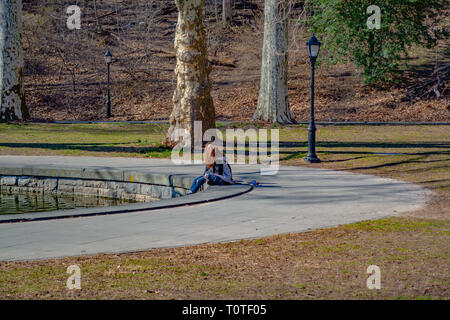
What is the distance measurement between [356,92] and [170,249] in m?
27.9

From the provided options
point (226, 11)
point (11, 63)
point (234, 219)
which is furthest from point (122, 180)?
point (226, 11)

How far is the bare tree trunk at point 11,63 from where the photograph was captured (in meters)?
29.7

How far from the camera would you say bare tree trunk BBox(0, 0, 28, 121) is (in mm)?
29719

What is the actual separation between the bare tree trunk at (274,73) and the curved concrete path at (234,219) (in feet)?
43.6

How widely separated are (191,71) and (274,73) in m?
9.01

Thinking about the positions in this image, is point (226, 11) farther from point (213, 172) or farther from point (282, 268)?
point (282, 268)

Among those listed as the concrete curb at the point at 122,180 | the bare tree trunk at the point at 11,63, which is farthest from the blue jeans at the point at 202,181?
the bare tree trunk at the point at 11,63

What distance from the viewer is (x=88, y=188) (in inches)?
581

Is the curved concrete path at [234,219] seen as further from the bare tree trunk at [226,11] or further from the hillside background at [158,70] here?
the bare tree trunk at [226,11]

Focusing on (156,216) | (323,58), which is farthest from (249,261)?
(323,58)

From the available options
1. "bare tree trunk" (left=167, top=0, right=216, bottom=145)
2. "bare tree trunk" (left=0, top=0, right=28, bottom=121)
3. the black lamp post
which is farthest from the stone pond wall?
"bare tree trunk" (left=0, top=0, right=28, bottom=121)

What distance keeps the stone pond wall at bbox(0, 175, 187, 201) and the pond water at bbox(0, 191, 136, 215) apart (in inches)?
5.2

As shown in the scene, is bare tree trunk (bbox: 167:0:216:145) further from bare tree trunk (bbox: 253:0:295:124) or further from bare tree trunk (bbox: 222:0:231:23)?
bare tree trunk (bbox: 222:0:231:23)
